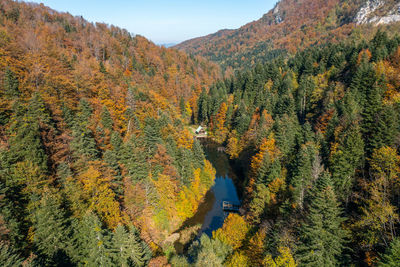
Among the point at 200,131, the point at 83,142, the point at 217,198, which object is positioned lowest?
the point at 217,198

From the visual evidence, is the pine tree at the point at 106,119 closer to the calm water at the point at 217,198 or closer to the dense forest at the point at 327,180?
the calm water at the point at 217,198

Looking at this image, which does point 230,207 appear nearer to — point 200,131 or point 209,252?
point 209,252

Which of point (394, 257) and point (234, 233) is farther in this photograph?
point (234, 233)

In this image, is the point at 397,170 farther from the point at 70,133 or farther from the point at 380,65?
the point at 70,133

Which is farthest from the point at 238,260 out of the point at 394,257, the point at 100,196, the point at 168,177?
the point at 100,196

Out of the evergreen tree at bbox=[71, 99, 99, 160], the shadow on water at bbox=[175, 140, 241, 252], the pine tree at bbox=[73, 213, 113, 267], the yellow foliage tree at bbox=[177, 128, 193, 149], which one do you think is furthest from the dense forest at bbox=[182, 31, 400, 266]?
the evergreen tree at bbox=[71, 99, 99, 160]
